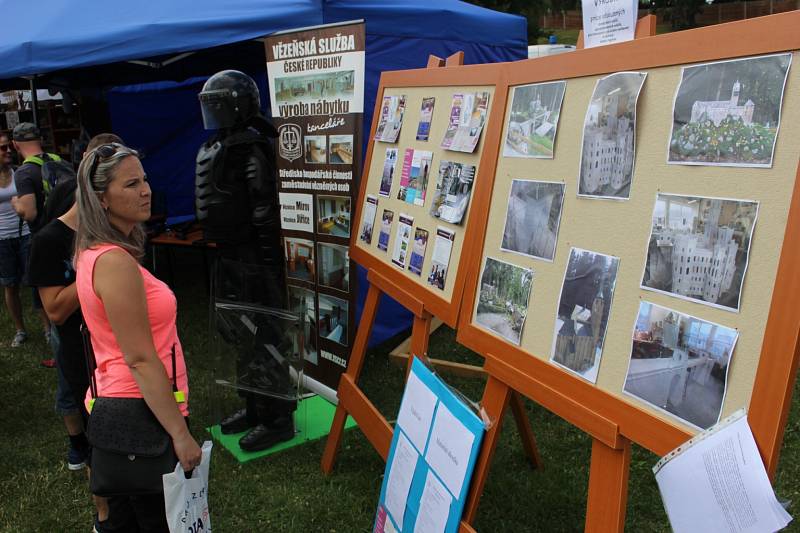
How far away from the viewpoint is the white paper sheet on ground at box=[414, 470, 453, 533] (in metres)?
1.83

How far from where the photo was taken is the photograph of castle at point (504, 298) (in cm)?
169

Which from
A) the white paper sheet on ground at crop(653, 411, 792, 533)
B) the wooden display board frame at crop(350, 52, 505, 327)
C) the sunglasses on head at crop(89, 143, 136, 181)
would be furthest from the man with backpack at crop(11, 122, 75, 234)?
the white paper sheet on ground at crop(653, 411, 792, 533)

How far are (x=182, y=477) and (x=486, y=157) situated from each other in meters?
1.30

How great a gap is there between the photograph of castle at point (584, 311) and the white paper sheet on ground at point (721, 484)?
0.31m

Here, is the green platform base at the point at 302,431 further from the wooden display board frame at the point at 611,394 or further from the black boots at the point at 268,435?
the wooden display board frame at the point at 611,394

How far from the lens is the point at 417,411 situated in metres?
2.05

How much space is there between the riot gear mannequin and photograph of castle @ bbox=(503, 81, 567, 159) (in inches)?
70.3

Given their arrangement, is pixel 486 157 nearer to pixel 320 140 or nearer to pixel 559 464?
pixel 559 464

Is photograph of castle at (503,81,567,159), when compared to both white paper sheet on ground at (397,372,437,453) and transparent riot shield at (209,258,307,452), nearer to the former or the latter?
white paper sheet on ground at (397,372,437,453)

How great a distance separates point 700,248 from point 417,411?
1.10 m

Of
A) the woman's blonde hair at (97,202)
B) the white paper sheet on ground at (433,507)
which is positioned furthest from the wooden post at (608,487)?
the woman's blonde hair at (97,202)

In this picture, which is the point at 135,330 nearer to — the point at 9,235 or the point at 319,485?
the point at 319,485

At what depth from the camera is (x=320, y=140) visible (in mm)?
4020

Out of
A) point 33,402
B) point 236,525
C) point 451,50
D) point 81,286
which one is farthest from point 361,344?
point 451,50
